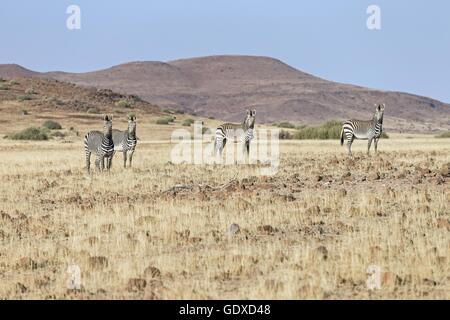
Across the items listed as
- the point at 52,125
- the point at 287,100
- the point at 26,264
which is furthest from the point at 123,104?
the point at 287,100

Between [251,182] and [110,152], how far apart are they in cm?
692

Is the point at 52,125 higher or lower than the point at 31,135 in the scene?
higher

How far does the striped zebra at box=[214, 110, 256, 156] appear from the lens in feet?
101

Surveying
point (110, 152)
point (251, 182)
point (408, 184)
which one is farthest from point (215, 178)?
point (408, 184)

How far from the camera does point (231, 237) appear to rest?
12.0 metres

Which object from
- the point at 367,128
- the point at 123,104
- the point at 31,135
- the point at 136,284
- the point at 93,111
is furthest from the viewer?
the point at 123,104

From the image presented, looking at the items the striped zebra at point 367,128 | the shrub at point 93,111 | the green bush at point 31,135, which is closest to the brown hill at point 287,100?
the shrub at point 93,111

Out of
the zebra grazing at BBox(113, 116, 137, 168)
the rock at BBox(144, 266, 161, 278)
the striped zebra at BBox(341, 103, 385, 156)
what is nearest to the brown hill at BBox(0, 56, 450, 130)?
the striped zebra at BBox(341, 103, 385, 156)

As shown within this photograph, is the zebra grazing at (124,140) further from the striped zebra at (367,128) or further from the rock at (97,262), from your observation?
the rock at (97,262)

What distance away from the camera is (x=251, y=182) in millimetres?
19359

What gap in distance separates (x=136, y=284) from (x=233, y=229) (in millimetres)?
3280

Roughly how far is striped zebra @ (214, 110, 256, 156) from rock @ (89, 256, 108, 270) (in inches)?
780

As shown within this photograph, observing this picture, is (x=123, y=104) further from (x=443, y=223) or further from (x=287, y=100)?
(x=287, y=100)

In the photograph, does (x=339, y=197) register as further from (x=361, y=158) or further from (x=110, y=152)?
(x=361, y=158)
